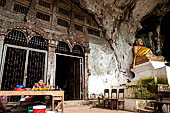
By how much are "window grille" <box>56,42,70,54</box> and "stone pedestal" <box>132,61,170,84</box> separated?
13.7 feet

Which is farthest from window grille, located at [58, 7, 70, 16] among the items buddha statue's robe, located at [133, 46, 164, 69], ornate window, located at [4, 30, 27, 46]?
buddha statue's robe, located at [133, 46, 164, 69]

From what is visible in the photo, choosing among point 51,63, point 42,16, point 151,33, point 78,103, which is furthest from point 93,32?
point 151,33

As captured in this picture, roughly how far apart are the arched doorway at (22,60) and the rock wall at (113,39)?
9.36 ft

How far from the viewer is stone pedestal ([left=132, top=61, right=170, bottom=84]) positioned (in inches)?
214

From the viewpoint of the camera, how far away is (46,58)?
6281 mm

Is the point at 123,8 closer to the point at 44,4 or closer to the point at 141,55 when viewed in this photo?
the point at 141,55

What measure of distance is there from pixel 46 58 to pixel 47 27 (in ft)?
5.37

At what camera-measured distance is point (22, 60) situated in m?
5.70

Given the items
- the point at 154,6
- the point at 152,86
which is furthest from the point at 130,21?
the point at 152,86

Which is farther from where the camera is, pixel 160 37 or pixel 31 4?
pixel 160 37

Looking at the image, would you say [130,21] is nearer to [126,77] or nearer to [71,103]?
[126,77]

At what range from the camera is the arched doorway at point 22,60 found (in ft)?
17.5

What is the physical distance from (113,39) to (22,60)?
19.6 ft

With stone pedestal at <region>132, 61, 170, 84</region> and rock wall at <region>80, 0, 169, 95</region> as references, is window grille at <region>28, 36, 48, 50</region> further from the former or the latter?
stone pedestal at <region>132, 61, 170, 84</region>
